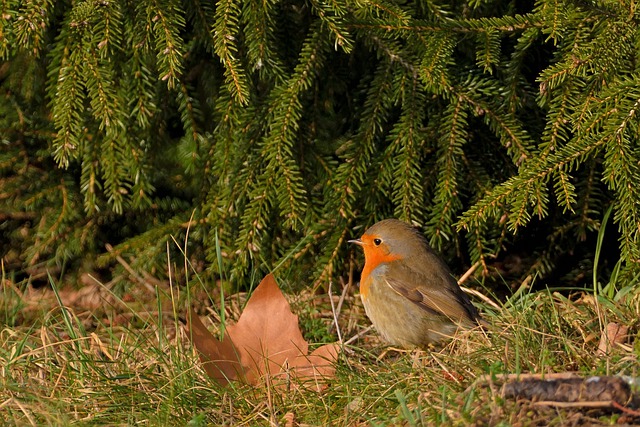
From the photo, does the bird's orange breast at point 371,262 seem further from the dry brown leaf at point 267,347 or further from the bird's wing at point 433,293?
the dry brown leaf at point 267,347

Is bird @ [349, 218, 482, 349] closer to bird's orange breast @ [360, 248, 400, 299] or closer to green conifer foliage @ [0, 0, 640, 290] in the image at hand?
bird's orange breast @ [360, 248, 400, 299]

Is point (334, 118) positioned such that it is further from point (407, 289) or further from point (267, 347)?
point (267, 347)

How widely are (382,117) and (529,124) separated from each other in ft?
2.47

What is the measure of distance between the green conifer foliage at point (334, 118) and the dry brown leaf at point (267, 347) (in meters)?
0.50

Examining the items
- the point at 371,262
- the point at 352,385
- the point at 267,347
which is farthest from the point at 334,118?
the point at 352,385

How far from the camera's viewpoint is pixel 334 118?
15.8 feet

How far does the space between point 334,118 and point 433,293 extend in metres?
1.12

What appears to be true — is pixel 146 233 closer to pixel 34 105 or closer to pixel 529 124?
pixel 34 105

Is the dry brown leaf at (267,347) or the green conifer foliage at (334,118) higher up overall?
the green conifer foliage at (334,118)

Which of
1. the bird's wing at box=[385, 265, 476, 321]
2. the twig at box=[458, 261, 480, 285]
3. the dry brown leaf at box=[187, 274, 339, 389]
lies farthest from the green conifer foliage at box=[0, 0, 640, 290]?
the dry brown leaf at box=[187, 274, 339, 389]

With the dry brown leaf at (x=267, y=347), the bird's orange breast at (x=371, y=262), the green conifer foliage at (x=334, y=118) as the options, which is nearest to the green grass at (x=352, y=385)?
the dry brown leaf at (x=267, y=347)

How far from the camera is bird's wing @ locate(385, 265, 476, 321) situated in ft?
13.8

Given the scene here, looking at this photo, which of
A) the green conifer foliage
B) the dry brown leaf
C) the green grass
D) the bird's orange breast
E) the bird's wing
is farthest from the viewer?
the bird's orange breast

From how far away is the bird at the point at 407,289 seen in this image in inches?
169
